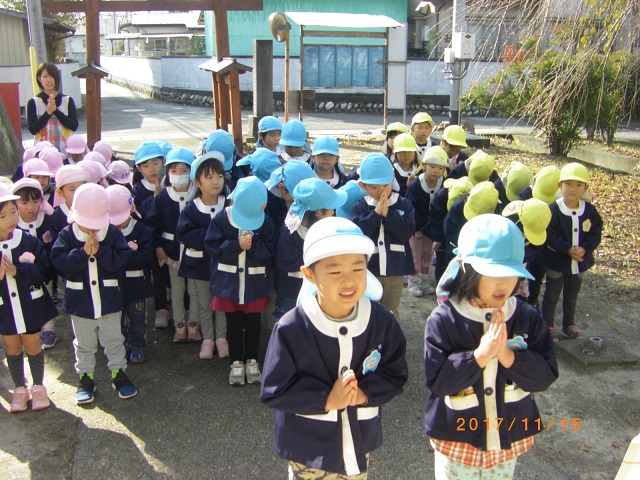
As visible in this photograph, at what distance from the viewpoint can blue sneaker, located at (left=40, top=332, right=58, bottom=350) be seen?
4777 mm

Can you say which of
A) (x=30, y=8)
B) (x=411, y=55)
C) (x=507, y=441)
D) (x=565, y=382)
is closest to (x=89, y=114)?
(x=30, y=8)

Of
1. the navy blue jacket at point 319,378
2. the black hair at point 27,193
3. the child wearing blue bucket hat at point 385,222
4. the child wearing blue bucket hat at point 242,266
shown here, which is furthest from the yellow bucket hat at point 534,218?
the black hair at point 27,193

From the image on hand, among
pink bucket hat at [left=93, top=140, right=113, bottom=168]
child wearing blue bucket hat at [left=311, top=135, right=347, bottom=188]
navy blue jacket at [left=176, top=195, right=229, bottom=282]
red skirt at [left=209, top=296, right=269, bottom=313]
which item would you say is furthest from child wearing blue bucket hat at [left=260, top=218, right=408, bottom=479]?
pink bucket hat at [left=93, top=140, right=113, bottom=168]

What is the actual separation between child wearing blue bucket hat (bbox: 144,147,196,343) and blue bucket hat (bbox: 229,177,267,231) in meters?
0.88

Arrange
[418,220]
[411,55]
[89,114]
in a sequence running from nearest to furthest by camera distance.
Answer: [418,220] < [89,114] < [411,55]

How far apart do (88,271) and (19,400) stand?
36.6 inches

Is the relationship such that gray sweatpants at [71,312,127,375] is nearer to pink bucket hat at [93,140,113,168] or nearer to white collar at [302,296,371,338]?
white collar at [302,296,371,338]

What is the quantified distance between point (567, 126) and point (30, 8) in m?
9.50

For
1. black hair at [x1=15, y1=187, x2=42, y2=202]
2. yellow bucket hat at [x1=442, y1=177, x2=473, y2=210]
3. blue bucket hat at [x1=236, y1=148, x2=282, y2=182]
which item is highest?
blue bucket hat at [x1=236, y1=148, x2=282, y2=182]

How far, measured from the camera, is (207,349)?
15.2 ft

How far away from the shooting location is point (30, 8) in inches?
382

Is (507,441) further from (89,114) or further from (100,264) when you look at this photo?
(89,114)

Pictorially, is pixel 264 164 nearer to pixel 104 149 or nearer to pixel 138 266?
pixel 138 266

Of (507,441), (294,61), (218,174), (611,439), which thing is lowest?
(611,439)
